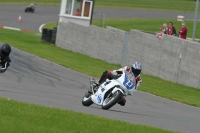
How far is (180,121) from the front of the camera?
54.3ft

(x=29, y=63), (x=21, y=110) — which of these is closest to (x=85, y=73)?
(x=29, y=63)

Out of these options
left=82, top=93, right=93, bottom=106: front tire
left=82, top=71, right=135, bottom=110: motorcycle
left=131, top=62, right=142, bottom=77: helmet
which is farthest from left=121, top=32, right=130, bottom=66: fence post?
left=131, top=62, right=142, bottom=77: helmet

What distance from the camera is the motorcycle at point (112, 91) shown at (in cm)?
1572

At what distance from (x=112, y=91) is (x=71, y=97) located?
3387 mm

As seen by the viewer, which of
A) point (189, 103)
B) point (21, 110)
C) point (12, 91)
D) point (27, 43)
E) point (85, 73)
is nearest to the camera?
point (21, 110)

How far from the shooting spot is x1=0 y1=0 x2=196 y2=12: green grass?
6588cm

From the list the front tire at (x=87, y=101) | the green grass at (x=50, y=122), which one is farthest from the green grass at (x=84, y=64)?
the green grass at (x=50, y=122)

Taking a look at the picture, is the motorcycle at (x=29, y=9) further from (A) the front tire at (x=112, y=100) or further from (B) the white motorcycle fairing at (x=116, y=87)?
(A) the front tire at (x=112, y=100)

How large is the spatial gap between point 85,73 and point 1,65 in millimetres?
11832

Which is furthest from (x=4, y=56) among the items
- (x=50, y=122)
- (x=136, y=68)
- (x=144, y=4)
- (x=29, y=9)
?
(x=144, y=4)

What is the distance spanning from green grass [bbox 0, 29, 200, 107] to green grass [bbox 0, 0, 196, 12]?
21.8 meters

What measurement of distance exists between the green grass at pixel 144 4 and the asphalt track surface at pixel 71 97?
36.6m

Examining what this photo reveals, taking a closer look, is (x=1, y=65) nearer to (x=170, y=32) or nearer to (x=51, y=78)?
(x=51, y=78)

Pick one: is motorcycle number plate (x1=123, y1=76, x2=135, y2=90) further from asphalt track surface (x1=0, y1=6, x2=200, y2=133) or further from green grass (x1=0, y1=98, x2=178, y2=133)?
green grass (x1=0, y1=98, x2=178, y2=133)
